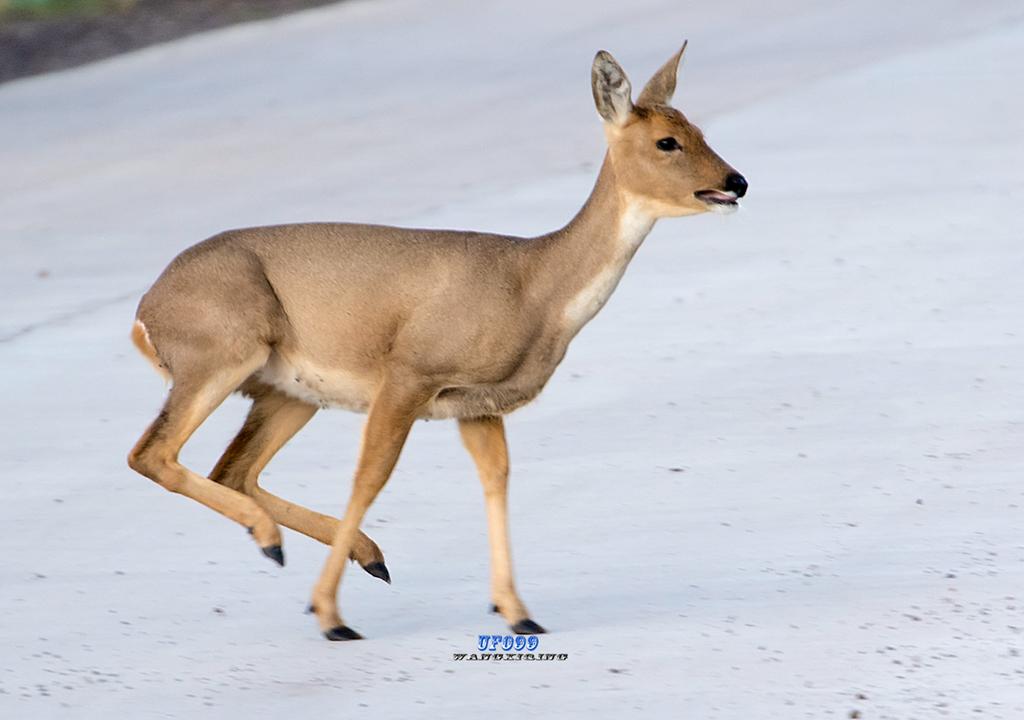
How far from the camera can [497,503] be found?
6.90 metres

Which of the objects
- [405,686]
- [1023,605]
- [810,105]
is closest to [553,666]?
[405,686]

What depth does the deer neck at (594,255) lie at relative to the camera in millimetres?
6797

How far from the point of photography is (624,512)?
26.2 ft

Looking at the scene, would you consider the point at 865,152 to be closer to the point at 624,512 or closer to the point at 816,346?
the point at 816,346

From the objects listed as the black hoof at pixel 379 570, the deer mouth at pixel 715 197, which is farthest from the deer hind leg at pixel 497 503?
the deer mouth at pixel 715 197

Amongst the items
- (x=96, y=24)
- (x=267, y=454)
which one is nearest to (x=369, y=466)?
(x=267, y=454)

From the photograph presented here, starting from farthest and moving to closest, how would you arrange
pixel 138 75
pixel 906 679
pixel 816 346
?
pixel 138 75
pixel 816 346
pixel 906 679

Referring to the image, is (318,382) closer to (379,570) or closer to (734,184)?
(379,570)

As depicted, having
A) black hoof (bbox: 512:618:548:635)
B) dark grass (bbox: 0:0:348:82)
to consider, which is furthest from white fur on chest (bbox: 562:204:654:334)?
dark grass (bbox: 0:0:348:82)

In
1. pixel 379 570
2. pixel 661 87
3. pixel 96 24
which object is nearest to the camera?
pixel 379 570

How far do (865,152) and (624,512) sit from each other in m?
6.89

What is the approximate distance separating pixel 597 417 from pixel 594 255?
99.8 inches

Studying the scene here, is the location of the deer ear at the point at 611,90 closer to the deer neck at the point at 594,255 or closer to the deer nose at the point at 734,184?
the deer neck at the point at 594,255

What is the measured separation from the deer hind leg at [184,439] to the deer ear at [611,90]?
129 cm
